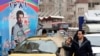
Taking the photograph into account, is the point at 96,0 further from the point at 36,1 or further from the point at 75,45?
the point at 75,45

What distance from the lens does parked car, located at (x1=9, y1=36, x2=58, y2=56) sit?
12.9 metres

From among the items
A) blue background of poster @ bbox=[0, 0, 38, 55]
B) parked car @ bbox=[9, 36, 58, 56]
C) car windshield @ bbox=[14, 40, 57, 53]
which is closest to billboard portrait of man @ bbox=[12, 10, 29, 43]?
blue background of poster @ bbox=[0, 0, 38, 55]

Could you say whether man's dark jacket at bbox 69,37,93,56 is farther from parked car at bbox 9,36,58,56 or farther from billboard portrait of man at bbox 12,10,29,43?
billboard portrait of man at bbox 12,10,29,43

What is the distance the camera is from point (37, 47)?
13469 mm

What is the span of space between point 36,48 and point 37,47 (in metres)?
0.08

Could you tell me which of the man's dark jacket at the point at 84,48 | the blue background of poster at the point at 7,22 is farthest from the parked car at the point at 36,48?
the blue background of poster at the point at 7,22

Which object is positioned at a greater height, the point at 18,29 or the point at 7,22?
the point at 7,22

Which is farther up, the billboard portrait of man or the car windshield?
the billboard portrait of man

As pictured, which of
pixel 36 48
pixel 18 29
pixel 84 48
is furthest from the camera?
pixel 18 29

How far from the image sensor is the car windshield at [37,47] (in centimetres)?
1320

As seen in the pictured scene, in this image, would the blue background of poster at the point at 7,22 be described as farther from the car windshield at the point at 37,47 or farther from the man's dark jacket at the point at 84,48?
the man's dark jacket at the point at 84,48

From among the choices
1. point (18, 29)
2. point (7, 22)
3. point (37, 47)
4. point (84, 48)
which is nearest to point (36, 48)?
point (37, 47)

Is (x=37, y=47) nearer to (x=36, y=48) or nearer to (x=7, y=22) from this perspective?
(x=36, y=48)

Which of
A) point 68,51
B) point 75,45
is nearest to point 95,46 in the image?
point 68,51
